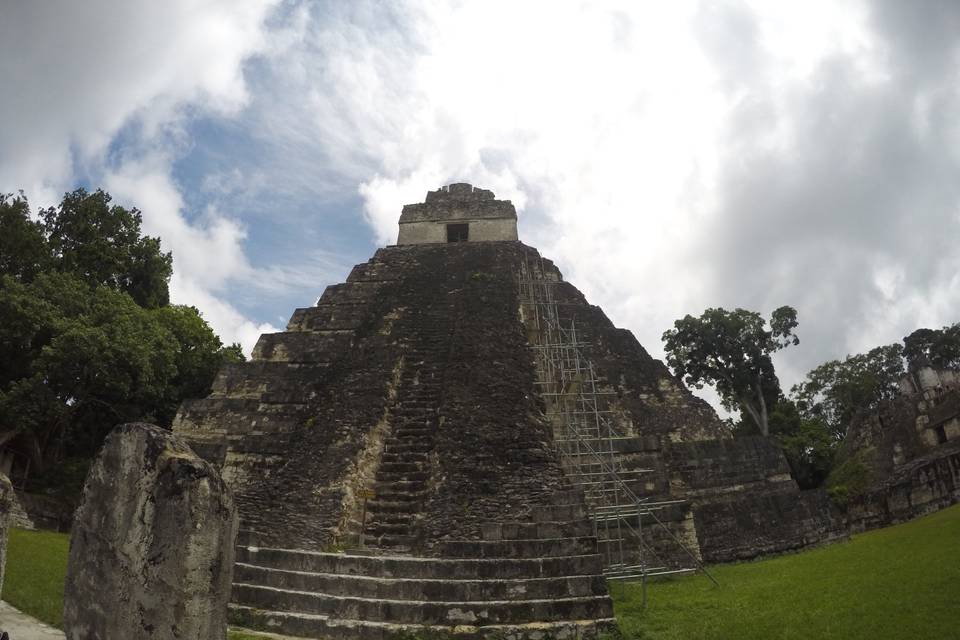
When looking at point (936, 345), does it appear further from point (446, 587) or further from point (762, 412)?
point (446, 587)

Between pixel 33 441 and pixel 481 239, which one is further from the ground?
pixel 481 239

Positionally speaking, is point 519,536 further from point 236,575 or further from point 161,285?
point 161,285

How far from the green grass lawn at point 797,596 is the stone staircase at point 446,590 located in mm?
624

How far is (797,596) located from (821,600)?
39cm

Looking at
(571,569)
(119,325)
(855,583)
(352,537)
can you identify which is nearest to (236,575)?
(352,537)

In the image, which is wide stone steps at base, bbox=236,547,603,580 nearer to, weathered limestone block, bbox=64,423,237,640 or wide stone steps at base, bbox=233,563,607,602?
wide stone steps at base, bbox=233,563,607,602

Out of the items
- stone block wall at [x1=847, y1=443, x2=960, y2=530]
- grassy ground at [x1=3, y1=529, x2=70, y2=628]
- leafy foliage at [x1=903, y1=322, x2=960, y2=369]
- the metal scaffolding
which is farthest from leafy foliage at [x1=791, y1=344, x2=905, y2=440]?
grassy ground at [x1=3, y1=529, x2=70, y2=628]

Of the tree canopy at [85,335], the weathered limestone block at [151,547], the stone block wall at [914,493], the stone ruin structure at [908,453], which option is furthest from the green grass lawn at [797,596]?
the stone ruin structure at [908,453]

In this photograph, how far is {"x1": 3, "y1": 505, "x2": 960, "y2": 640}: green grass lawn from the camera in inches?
230

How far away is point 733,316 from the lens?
101 feet

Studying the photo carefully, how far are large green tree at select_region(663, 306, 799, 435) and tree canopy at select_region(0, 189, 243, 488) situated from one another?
21.2m

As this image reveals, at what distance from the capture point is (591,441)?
12.1m

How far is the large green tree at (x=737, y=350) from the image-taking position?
30625 millimetres

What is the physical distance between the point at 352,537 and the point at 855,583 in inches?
251
